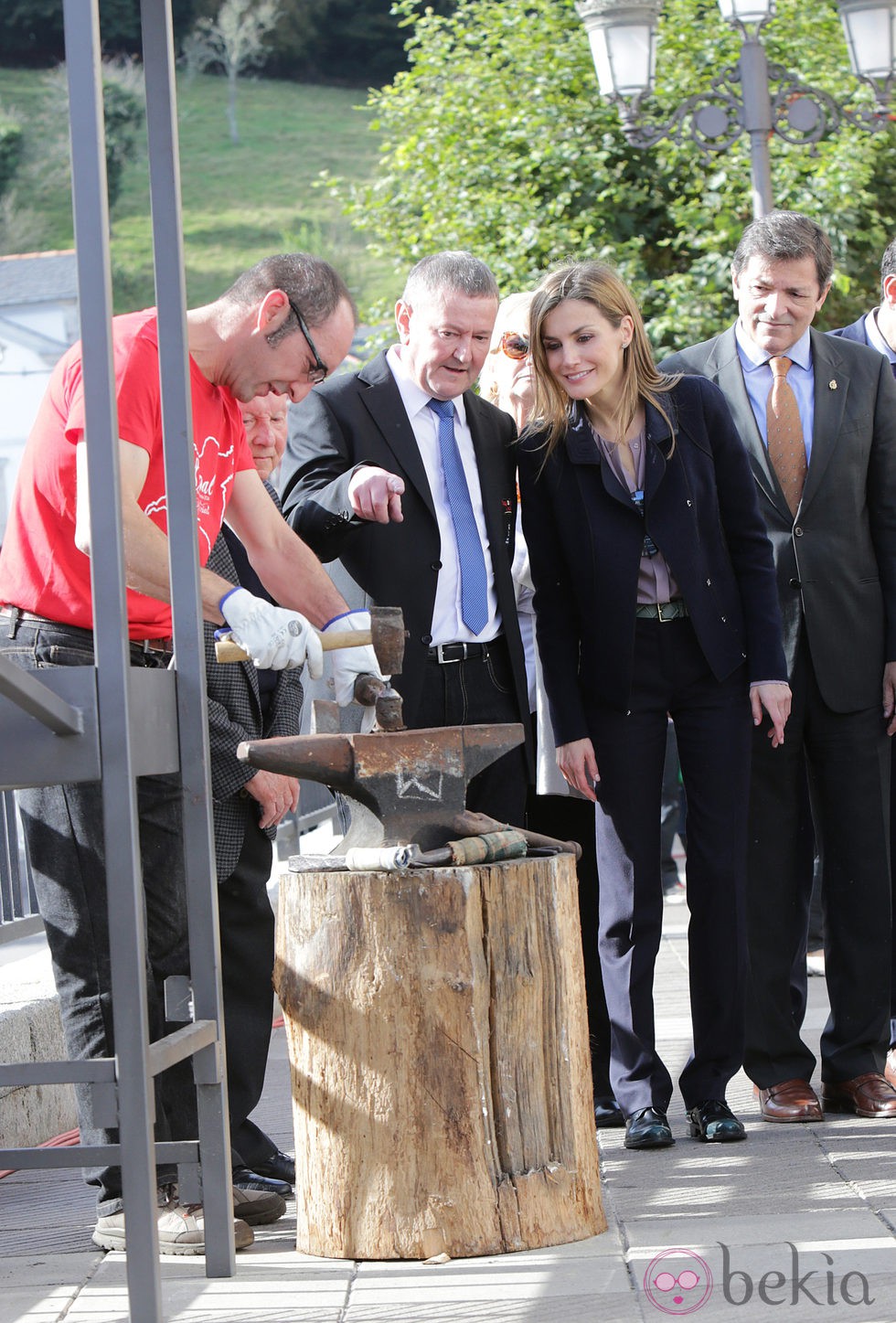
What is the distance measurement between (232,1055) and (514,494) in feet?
4.86

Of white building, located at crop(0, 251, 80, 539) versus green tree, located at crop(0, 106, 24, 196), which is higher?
green tree, located at crop(0, 106, 24, 196)

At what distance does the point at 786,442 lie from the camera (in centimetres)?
398

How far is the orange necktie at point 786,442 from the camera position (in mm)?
3971

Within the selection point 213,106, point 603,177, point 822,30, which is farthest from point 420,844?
point 213,106

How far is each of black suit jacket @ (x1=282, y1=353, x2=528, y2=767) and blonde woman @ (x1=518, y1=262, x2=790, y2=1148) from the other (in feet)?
0.46

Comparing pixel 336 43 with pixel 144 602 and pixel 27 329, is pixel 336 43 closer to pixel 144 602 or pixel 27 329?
pixel 27 329

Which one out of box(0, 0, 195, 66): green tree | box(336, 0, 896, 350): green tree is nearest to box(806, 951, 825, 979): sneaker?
box(336, 0, 896, 350): green tree

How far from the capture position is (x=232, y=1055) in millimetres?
3402

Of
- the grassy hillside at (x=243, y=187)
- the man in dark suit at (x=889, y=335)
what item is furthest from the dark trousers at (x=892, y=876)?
the grassy hillside at (x=243, y=187)

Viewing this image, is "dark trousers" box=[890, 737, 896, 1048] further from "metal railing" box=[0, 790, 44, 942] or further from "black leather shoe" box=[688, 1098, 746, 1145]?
"metal railing" box=[0, 790, 44, 942]

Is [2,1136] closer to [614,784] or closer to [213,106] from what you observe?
[614,784]

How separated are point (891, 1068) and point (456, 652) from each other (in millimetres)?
1662

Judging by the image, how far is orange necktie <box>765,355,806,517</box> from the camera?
397 cm

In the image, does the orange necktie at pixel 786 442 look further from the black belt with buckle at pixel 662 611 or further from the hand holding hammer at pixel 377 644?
the hand holding hammer at pixel 377 644
